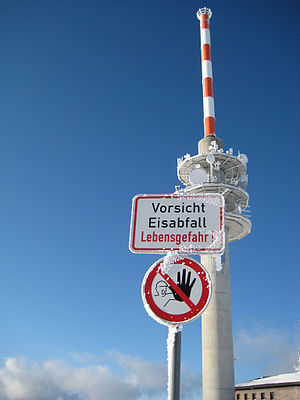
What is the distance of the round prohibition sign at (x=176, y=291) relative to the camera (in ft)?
9.85

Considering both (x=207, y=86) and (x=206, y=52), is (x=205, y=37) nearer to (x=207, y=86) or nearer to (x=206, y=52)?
(x=206, y=52)

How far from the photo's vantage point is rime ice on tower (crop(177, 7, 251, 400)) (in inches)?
1227

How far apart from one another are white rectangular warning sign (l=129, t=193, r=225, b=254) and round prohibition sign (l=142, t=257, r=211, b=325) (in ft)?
0.66

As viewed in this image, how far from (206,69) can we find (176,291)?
131 ft

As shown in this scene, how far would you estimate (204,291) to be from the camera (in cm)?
308

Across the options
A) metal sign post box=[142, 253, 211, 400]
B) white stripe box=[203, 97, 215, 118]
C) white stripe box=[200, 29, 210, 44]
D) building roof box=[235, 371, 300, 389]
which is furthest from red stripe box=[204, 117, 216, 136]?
metal sign post box=[142, 253, 211, 400]

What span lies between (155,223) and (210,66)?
39.8 meters

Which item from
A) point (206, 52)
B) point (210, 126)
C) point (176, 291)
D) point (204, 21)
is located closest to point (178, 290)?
point (176, 291)

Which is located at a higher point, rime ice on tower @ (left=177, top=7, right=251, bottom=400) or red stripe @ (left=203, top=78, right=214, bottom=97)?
red stripe @ (left=203, top=78, right=214, bottom=97)

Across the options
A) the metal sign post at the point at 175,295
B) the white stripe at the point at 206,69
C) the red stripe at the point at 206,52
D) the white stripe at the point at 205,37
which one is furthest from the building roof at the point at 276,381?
the metal sign post at the point at 175,295

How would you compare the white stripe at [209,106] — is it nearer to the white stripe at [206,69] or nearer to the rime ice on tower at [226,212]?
the rime ice on tower at [226,212]

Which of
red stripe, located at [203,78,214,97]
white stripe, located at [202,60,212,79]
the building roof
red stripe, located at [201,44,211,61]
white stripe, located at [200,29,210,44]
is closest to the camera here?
red stripe, located at [203,78,214,97]

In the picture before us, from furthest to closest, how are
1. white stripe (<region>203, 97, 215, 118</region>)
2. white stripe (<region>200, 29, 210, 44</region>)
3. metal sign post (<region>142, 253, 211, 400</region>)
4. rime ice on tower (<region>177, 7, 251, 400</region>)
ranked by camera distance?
white stripe (<region>200, 29, 210, 44</region>), white stripe (<region>203, 97, 215, 118</region>), rime ice on tower (<region>177, 7, 251, 400</region>), metal sign post (<region>142, 253, 211, 400</region>)

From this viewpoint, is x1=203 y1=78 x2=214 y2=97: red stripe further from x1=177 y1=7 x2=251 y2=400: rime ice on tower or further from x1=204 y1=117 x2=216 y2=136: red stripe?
x1=204 y1=117 x2=216 y2=136: red stripe
